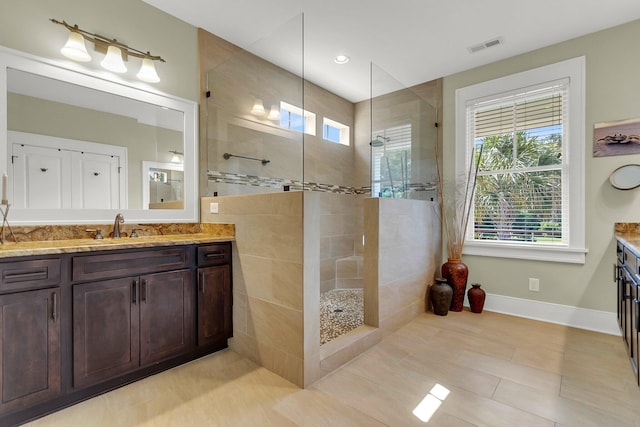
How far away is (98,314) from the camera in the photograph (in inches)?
68.7

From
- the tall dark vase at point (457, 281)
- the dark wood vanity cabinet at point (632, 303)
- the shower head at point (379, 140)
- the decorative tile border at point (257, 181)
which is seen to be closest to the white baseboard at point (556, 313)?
the tall dark vase at point (457, 281)

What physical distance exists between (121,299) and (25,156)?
3.67 feet

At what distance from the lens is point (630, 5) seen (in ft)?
7.76

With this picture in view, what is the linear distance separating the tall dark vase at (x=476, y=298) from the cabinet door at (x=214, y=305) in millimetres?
2490

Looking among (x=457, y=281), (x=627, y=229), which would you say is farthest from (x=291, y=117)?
(x=627, y=229)

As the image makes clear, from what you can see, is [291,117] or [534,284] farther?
[534,284]

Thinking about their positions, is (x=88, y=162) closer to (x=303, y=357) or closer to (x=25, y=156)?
(x=25, y=156)

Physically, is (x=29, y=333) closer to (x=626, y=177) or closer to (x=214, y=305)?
(x=214, y=305)

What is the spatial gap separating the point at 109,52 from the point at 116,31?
7.3 inches

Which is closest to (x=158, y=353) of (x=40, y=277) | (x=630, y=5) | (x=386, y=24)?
(x=40, y=277)

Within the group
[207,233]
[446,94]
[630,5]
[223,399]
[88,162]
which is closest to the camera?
[223,399]

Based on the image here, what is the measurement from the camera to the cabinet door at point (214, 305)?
220 cm

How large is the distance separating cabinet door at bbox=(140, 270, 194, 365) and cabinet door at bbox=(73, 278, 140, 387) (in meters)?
0.05

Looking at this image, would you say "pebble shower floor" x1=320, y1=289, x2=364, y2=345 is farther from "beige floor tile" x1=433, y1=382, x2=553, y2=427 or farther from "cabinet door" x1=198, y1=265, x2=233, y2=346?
"beige floor tile" x1=433, y1=382, x2=553, y2=427
